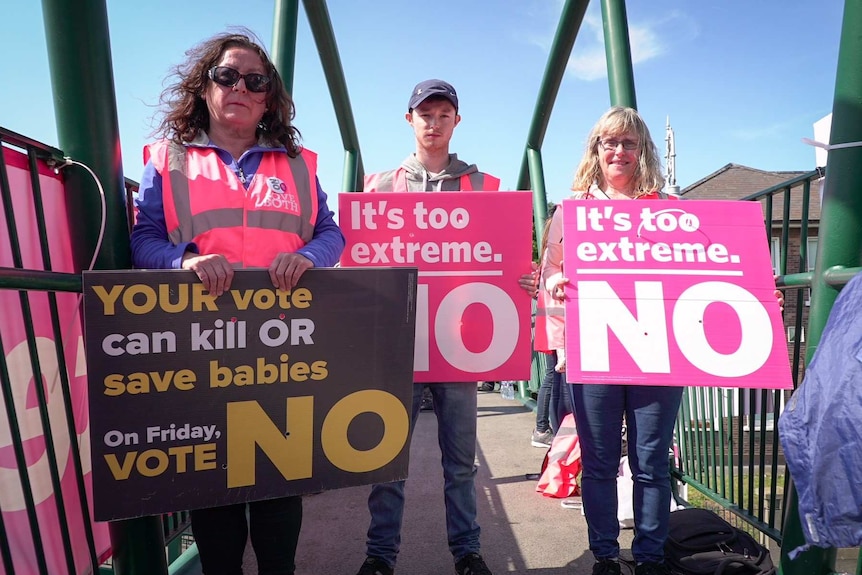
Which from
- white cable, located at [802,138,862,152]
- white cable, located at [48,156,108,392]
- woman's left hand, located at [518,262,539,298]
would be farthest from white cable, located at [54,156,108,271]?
white cable, located at [802,138,862,152]

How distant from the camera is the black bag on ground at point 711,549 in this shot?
2.45m

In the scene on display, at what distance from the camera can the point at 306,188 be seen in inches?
85.5

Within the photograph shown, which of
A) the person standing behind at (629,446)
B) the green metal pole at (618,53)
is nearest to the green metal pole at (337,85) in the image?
the green metal pole at (618,53)

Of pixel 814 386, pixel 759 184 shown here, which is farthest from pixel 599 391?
pixel 759 184

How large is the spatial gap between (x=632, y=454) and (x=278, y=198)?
1.78 meters

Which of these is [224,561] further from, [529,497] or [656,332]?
[529,497]

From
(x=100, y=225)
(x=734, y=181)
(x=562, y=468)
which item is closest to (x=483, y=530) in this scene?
(x=562, y=468)

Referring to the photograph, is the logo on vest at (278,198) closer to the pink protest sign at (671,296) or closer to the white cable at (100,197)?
the white cable at (100,197)

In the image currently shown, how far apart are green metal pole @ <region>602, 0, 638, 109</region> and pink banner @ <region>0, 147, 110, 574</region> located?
4.27 meters

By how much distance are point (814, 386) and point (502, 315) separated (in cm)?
137

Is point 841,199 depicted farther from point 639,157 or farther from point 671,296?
point 639,157

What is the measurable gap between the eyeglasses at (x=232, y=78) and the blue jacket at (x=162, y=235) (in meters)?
0.22

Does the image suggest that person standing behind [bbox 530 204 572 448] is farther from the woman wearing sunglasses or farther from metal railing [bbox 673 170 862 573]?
the woman wearing sunglasses

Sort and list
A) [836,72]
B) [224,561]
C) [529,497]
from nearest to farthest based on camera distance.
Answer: [224,561] → [836,72] → [529,497]
